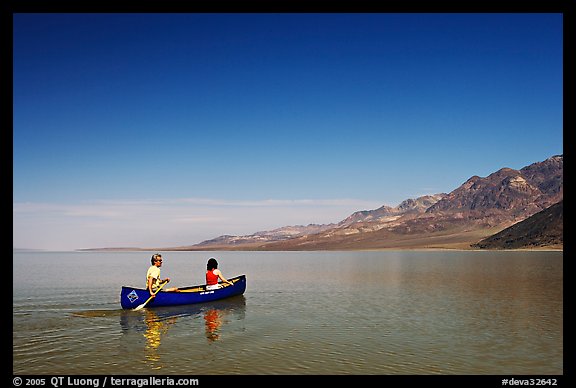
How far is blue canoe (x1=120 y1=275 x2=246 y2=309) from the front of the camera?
85.7 ft

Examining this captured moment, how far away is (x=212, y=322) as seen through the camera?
23.4 metres

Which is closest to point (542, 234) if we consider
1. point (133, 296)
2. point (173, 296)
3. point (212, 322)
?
point (173, 296)

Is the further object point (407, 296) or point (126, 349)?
point (407, 296)

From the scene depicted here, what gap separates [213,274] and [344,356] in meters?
17.0

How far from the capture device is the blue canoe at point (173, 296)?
26125 millimetres

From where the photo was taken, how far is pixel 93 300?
31.9m

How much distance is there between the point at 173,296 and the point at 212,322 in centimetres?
488

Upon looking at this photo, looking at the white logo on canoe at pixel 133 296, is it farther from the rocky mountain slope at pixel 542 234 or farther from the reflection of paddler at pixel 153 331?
the rocky mountain slope at pixel 542 234

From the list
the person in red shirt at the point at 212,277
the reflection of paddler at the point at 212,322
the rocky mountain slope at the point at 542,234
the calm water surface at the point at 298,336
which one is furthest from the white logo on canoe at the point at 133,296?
the rocky mountain slope at the point at 542,234

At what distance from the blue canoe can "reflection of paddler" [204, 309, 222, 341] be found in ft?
5.99

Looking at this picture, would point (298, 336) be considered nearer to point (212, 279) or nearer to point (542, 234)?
point (212, 279)

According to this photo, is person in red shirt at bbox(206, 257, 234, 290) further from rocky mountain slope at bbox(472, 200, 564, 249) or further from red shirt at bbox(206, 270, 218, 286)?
rocky mountain slope at bbox(472, 200, 564, 249)
